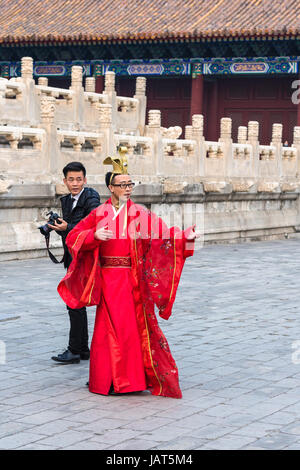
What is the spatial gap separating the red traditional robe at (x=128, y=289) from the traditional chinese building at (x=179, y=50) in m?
18.5

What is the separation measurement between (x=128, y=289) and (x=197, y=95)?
19922 millimetres

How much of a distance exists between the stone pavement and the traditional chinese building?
1480 centimetres

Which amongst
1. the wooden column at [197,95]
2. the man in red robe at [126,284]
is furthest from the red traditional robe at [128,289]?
the wooden column at [197,95]

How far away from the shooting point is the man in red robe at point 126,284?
5953mm

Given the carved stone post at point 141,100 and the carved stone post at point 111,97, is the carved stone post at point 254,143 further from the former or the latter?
the carved stone post at point 111,97

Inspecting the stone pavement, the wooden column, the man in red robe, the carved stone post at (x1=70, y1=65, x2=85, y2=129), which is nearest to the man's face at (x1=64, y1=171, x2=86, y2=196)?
the man in red robe

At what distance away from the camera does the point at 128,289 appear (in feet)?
19.9

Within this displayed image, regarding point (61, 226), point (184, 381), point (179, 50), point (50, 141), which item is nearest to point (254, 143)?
point (50, 141)

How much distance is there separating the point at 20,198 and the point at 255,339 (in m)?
5.83

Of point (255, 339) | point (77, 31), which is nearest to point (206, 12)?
point (77, 31)

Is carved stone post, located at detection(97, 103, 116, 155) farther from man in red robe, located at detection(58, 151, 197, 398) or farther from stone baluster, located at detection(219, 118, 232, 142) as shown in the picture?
man in red robe, located at detection(58, 151, 197, 398)

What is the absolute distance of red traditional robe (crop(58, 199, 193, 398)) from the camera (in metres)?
5.96

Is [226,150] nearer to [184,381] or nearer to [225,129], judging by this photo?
[225,129]

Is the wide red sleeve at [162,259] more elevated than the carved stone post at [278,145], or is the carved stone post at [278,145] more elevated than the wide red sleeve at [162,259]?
the carved stone post at [278,145]
